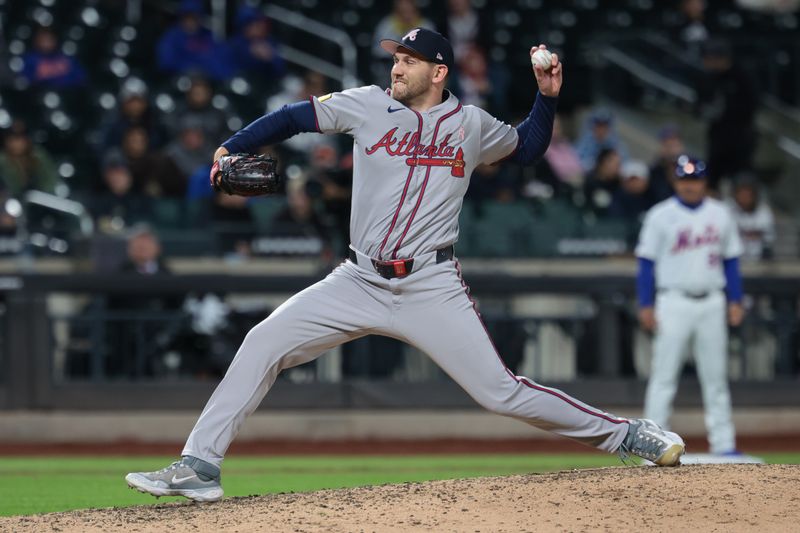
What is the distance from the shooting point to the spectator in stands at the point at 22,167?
11875mm

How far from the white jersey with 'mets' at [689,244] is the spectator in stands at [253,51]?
20.3 feet

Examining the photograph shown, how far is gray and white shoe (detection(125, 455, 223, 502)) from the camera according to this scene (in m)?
5.29

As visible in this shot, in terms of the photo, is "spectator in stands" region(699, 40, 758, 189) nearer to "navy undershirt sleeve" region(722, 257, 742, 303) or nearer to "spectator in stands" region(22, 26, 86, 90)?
"navy undershirt sleeve" region(722, 257, 742, 303)

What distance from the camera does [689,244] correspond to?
8.95m

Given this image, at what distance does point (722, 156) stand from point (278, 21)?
5.14 meters

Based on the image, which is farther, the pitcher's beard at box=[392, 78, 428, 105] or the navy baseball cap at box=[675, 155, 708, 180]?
the navy baseball cap at box=[675, 155, 708, 180]

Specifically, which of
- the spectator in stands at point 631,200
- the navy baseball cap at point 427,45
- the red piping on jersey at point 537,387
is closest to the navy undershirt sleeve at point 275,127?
the navy baseball cap at point 427,45

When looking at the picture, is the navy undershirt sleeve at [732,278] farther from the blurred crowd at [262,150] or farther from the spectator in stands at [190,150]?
the spectator in stands at [190,150]

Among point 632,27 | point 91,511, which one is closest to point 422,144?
point 91,511

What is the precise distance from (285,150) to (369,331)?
308 inches

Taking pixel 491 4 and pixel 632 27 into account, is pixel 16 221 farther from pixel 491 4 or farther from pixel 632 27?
pixel 632 27

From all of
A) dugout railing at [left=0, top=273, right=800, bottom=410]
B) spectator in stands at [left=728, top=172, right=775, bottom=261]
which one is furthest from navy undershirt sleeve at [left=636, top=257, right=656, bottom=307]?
spectator in stands at [left=728, top=172, right=775, bottom=261]

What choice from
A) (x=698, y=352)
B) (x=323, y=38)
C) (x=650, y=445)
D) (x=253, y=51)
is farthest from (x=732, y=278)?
(x=323, y=38)

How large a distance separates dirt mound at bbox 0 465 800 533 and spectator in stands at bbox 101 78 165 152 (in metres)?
7.43
